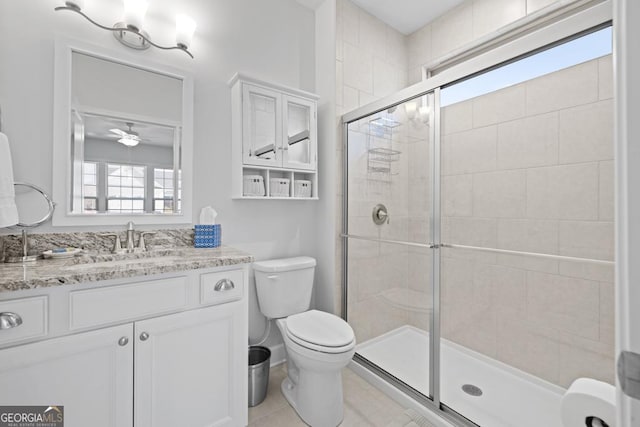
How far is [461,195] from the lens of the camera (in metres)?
1.77

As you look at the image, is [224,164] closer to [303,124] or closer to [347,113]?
[303,124]

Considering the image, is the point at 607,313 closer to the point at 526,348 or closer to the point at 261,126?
the point at 526,348

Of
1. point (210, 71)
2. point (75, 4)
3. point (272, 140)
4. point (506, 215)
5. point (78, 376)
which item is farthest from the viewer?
point (272, 140)

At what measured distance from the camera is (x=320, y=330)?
1638 millimetres

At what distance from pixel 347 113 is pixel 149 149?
1342mm

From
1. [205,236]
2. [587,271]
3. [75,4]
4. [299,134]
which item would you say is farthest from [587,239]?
[75,4]

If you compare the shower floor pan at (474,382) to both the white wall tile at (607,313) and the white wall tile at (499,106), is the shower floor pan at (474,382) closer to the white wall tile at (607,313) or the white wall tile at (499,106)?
the white wall tile at (607,313)

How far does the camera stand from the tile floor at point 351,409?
5.07ft

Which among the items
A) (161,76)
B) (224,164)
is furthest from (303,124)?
(161,76)

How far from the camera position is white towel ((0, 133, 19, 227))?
1089 mm

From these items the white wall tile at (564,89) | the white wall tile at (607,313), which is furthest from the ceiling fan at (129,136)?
the white wall tile at (607,313)

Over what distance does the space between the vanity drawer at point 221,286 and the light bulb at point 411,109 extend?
1372mm

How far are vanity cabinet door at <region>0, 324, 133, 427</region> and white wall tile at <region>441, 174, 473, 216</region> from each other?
1652 mm

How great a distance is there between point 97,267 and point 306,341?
0.99m
